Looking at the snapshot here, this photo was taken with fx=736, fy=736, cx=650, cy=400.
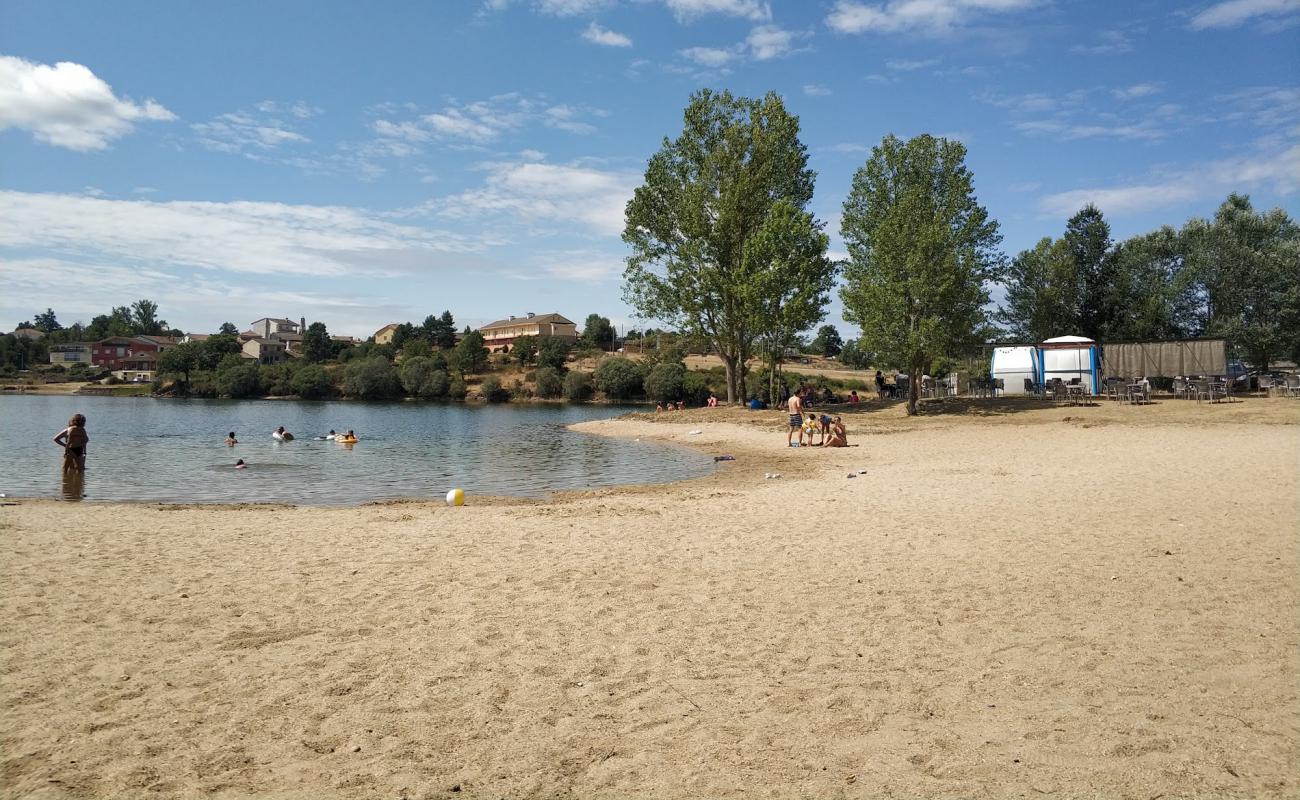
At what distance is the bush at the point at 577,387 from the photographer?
8850cm

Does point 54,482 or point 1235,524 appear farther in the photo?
point 54,482

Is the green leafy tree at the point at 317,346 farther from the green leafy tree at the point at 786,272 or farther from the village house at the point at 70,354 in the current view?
the green leafy tree at the point at 786,272

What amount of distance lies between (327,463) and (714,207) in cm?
2650

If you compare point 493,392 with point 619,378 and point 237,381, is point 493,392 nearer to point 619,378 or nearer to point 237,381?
point 619,378

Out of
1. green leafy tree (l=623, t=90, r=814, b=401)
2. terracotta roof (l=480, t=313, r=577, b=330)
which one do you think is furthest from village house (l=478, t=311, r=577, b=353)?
green leafy tree (l=623, t=90, r=814, b=401)

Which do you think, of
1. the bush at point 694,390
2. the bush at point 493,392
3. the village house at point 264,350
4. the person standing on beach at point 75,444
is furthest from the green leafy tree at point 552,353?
the person standing on beach at point 75,444

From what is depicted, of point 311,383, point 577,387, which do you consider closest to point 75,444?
point 577,387

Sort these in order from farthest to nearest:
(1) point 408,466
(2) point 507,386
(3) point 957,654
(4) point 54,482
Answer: (2) point 507,386 < (1) point 408,466 < (4) point 54,482 < (3) point 957,654

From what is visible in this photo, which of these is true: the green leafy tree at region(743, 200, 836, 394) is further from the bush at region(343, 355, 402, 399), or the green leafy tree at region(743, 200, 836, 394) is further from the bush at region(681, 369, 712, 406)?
the bush at region(343, 355, 402, 399)

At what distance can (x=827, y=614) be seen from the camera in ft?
23.4

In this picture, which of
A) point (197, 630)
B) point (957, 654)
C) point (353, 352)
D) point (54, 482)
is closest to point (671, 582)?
point (957, 654)

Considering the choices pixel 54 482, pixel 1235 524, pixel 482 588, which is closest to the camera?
pixel 482 588

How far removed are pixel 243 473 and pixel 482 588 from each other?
60.0 ft

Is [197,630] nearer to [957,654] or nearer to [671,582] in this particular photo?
[671,582]
